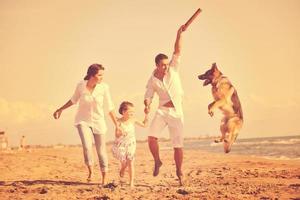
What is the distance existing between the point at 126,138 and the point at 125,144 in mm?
118

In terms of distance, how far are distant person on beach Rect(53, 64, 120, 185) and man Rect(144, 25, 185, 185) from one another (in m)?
0.79

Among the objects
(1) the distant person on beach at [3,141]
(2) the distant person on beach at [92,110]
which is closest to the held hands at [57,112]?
(2) the distant person on beach at [92,110]

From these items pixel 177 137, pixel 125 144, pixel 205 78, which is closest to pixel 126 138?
pixel 125 144

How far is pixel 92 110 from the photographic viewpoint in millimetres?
7082

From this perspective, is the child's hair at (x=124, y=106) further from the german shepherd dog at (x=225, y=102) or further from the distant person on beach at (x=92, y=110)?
the german shepherd dog at (x=225, y=102)

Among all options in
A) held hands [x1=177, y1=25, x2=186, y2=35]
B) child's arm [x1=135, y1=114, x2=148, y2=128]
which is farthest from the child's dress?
held hands [x1=177, y1=25, x2=186, y2=35]

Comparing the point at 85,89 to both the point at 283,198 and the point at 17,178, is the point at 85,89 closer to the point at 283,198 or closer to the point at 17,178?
the point at 17,178

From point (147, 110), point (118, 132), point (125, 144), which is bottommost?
point (125, 144)

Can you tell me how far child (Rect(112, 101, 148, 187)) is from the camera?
282 inches

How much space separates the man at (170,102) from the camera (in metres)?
6.94

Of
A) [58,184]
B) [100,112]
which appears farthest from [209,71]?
[58,184]

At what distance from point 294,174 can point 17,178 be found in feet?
20.5

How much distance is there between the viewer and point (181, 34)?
694 cm

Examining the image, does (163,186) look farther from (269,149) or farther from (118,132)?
(269,149)
